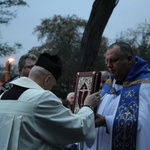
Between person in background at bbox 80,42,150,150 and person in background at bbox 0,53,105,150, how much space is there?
79 centimetres

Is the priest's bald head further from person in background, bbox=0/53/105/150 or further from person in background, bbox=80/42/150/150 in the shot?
person in background, bbox=80/42/150/150

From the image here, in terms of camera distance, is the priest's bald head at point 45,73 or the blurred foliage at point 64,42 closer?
the priest's bald head at point 45,73

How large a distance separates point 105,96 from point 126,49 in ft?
2.06

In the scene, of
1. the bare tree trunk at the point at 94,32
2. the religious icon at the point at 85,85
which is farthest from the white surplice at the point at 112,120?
the bare tree trunk at the point at 94,32

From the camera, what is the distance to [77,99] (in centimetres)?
400

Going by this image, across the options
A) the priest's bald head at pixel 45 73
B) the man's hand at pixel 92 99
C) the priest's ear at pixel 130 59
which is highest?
the priest's ear at pixel 130 59

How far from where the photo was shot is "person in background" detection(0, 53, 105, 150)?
289 cm

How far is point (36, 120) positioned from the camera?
291 cm

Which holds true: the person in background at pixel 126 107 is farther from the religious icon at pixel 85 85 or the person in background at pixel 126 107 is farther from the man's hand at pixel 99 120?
the religious icon at pixel 85 85

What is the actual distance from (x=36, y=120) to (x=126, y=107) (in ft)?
4.48

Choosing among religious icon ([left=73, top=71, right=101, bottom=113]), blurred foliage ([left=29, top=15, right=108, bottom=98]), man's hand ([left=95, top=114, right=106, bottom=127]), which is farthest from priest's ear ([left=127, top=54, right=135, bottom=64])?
blurred foliage ([left=29, top=15, right=108, bottom=98])

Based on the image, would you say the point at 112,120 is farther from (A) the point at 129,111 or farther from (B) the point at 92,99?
(B) the point at 92,99

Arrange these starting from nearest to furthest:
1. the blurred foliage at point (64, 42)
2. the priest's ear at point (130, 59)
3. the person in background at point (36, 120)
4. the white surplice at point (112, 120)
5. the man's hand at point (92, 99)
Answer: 1. the person in background at point (36, 120)
2. the man's hand at point (92, 99)
3. the white surplice at point (112, 120)
4. the priest's ear at point (130, 59)
5. the blurred foliage at point (64, 42)

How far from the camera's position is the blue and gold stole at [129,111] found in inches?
150
